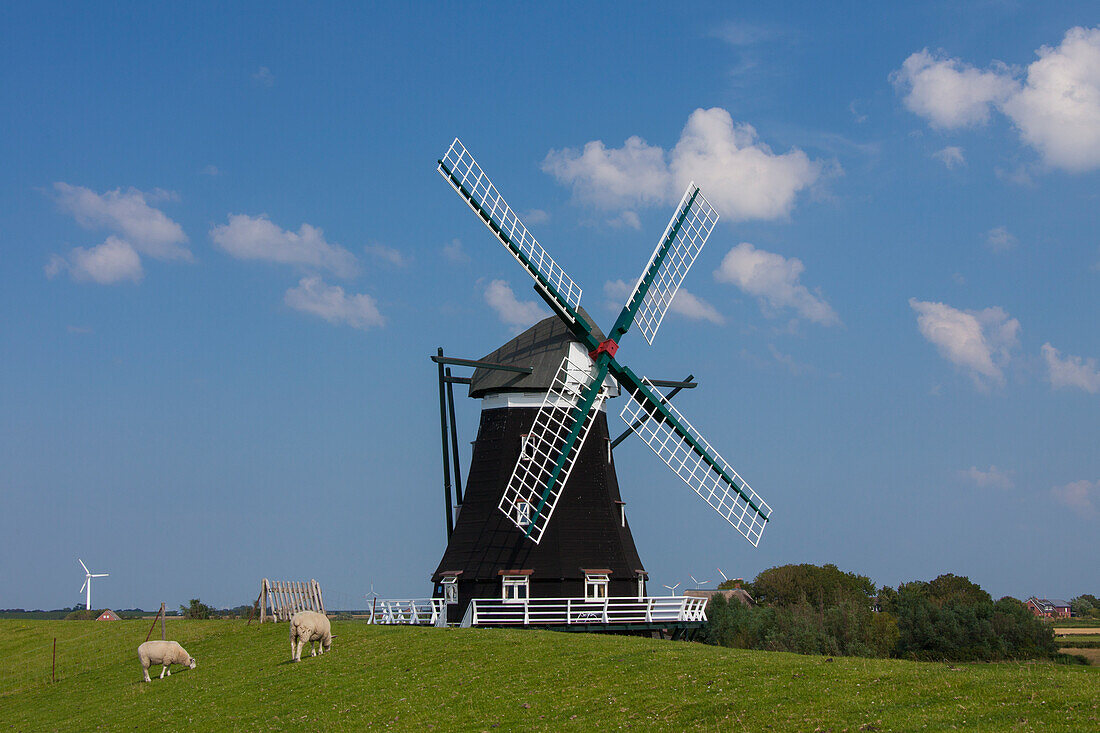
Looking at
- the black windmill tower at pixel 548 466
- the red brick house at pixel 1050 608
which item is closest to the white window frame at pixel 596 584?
the black windmill tower at pixel 548 466

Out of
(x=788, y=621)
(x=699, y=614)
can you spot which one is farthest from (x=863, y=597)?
(x=699, y=614)

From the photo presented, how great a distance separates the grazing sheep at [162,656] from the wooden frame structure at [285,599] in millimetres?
7286

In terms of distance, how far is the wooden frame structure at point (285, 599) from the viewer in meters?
33.8

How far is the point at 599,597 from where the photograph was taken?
32375 mm

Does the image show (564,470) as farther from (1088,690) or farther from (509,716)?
(1088,690)

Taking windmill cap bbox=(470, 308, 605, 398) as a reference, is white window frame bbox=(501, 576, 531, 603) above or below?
below

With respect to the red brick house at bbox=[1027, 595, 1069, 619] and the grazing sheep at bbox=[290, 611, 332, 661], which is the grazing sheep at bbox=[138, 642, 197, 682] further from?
the red brick house at bbox=[1027, 595, 1069, 619]

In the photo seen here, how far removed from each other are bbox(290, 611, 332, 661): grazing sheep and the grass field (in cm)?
44

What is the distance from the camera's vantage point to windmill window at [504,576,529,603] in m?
32.5

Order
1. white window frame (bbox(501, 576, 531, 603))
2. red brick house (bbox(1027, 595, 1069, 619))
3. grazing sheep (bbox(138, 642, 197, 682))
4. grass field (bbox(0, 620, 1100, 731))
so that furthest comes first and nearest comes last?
red brick house (bbox(1027, 595, 1069, 619)) < white window frame (bbox(501, 576, 531, 603)) < grazing sheep (bbox(138, 642, 197, 682)) < grass field (bbox(0, 620, 1100, 731))

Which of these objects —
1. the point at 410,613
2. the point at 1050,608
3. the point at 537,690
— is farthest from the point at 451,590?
the point at 1050,608

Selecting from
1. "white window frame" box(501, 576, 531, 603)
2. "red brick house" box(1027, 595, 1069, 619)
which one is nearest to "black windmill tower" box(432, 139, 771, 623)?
"white window frame" box(501, 576, 531, 603)

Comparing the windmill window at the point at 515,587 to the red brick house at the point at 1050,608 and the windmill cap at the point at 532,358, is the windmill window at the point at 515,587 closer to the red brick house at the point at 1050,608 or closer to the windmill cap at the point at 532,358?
the windmill cap at the point at 532,358

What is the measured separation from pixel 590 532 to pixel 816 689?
1900cm
